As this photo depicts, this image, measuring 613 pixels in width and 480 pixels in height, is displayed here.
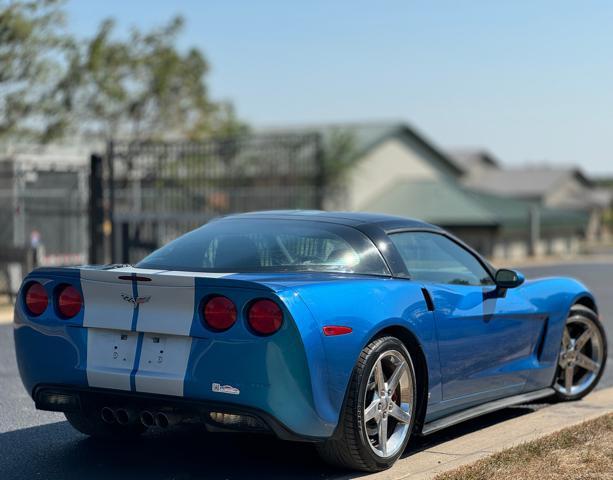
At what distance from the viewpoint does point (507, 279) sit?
272 inches

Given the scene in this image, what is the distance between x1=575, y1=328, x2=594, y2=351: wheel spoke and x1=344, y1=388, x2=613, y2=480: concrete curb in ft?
1.34

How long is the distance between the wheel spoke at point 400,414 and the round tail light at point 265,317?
1.02 m

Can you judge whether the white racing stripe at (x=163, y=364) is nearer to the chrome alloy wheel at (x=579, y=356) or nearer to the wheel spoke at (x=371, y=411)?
the wheel spoke at (x=371, y=411)

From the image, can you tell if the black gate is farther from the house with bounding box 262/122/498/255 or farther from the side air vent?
the house with bounding box 262/122/498/255

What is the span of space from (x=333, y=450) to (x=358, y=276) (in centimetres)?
97

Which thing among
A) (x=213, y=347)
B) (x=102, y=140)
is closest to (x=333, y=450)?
(x=213, y=347)

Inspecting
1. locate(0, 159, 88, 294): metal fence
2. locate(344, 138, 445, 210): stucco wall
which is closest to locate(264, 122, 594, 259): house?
locate(344, 138, 445, 210): stucco wall

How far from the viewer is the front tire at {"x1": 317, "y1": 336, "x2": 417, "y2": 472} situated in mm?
5406

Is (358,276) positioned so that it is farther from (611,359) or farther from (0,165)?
(0,165)

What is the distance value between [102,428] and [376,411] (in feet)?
5.88

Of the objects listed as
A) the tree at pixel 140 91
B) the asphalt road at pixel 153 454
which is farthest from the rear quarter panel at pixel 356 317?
the tree at pixel 140 91

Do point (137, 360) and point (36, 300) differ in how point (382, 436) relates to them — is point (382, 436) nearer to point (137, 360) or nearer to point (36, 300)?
point (137, 360)

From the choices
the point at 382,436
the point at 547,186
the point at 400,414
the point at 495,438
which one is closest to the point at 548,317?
the point at 495,438

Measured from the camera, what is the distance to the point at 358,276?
5883mm
